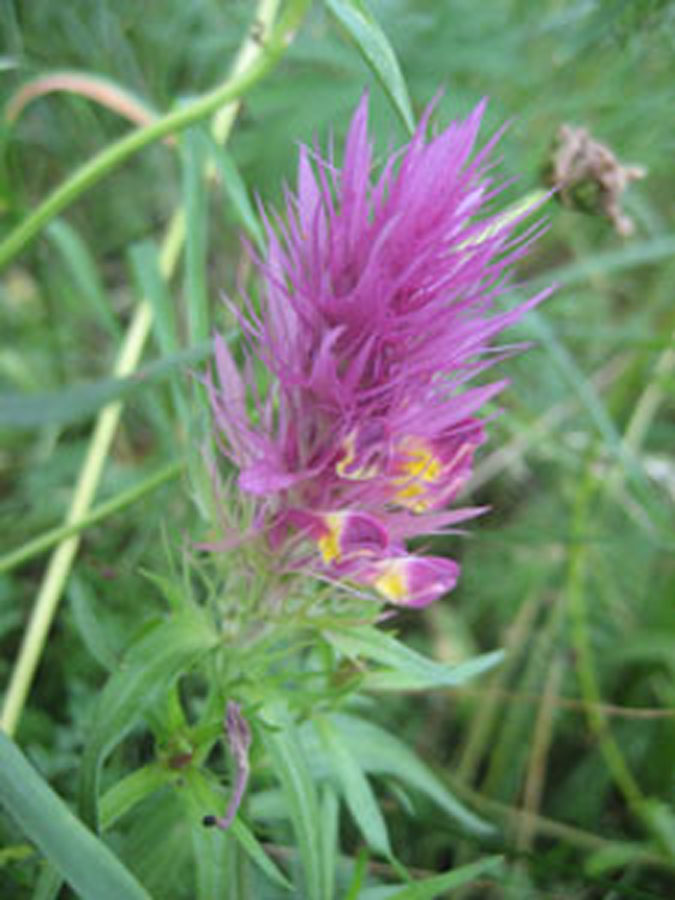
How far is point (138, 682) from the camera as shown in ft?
2.49

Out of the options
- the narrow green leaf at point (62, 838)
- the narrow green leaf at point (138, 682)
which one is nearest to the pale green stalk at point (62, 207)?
the narrow green leaf at point (138, 682)

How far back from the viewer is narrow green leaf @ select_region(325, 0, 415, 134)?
2.51 feet

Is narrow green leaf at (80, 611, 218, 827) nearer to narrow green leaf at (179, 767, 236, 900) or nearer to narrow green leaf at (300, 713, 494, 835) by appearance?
narrow green leaf at (179, 767, 236, 900)

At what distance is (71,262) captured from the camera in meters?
1.43

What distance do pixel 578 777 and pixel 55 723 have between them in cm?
94

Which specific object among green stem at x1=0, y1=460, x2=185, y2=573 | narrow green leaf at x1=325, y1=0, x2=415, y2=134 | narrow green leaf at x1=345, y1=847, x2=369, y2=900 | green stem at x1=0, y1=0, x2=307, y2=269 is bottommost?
narrow green leaf at x1=345, y1=847, x2=369, y2=900

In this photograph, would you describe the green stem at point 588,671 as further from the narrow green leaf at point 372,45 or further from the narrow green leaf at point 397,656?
the narrow green leaf at point 372,45

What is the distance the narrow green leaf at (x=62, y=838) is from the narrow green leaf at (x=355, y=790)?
307 mm

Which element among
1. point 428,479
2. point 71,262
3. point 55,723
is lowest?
point 55,723

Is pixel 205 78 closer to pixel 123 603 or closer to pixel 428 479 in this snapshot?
pixel 123 603

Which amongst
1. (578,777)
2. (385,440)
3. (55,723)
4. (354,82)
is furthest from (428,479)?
(354,82)

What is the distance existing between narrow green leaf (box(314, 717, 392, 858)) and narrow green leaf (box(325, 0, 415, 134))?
0.62 m

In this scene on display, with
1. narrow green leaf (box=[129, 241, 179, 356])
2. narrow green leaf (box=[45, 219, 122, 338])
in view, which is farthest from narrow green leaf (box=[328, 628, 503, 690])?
narrow green leaf (box=[45, 219, 122, 338])

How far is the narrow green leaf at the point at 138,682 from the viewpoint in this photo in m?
0.72
